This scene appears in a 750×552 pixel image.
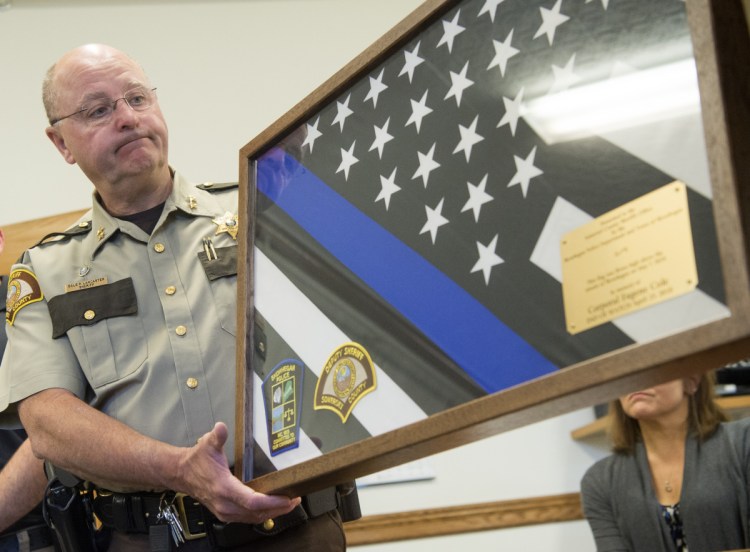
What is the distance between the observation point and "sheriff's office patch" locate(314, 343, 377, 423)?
1.19 m

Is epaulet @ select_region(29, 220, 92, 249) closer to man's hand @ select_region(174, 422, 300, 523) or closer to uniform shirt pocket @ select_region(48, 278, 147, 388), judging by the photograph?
uniform shirt pocket @ select_region(48, 278, 147, 388)

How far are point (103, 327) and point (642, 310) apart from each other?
42.1 inches

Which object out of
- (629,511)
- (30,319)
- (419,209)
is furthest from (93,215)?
(629,511)

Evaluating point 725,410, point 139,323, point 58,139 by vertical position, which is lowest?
point 725,410

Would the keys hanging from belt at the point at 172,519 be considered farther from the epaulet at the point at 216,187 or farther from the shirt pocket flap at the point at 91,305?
the epaulet at the point at 216,187

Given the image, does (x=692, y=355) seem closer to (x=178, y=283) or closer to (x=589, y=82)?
(x=589, y=82)

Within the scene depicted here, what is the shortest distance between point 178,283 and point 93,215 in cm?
27

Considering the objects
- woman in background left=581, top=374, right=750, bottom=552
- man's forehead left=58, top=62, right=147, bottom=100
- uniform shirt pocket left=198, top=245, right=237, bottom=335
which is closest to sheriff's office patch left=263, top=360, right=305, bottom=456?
uniform shirt pocket left=198, top=245, right=237, bottom=335

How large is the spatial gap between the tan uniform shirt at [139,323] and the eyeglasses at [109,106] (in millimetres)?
160

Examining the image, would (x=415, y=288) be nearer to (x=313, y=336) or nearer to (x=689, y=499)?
(x=313, y=336)

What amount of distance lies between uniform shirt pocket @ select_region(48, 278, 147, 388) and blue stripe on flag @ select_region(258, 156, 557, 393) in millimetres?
397

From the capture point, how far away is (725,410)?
3061mm

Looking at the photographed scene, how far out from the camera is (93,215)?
1.82m

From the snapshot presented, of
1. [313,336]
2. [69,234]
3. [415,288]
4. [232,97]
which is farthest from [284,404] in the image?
[232,97]
